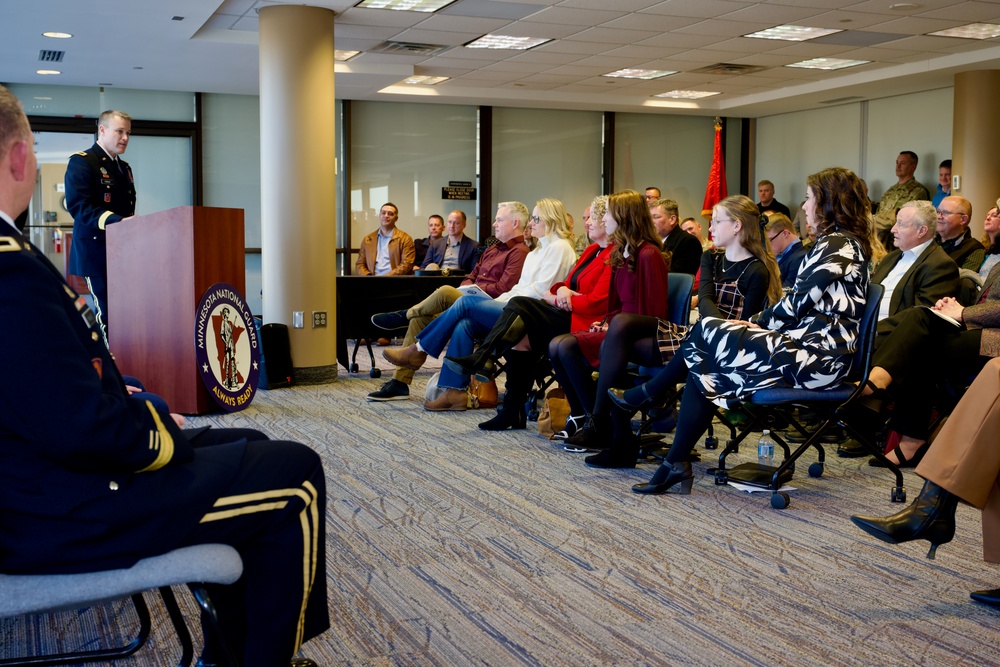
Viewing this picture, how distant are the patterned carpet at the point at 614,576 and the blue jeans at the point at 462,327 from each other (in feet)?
4.57

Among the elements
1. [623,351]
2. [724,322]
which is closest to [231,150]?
[623,351]

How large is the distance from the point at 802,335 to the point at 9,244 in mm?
2941

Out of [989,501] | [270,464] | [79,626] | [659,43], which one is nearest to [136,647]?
[79,626]

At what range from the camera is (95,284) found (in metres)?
6.21

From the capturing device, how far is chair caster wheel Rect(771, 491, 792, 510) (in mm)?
3768

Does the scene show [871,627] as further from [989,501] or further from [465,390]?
[465,390]

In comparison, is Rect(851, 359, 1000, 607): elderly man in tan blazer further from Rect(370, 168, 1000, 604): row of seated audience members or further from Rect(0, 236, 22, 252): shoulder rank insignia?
Rect(0, 236, 22, 252): shoulder rank insignia

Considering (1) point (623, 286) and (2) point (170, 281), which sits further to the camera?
(2) point (170, 281)

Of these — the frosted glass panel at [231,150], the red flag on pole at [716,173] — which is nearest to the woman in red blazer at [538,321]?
the frosted glass panel at [231,150]

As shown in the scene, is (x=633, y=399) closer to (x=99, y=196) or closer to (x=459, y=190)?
(x=99, y=196)

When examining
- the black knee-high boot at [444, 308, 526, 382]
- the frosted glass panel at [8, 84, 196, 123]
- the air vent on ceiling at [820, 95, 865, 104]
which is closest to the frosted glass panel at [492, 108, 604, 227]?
the air vent on ceiling at [820, 95, 865, 104]

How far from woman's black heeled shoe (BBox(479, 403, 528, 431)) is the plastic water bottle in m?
1.42

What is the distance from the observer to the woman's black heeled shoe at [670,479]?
156 inches

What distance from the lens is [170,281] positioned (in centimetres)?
568
